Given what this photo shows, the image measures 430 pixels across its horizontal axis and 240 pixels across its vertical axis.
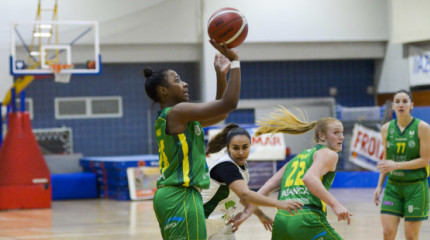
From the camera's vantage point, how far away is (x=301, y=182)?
430 centimetres

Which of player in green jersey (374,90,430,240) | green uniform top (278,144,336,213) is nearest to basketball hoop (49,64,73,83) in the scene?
player in green jersey (374,90,430,240)

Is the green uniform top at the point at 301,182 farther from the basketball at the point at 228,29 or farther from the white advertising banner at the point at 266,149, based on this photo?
the white advertising banner at the point at 266,149

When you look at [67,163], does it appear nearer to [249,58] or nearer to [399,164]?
[249,58]

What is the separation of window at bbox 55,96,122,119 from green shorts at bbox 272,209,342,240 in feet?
A: 51.7

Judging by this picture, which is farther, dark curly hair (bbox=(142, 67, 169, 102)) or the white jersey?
the white jersey

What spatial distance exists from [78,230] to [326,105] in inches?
461

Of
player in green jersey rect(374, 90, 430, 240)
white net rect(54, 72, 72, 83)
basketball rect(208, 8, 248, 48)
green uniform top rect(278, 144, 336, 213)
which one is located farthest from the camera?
white net rect(54, 72, 72, 83)

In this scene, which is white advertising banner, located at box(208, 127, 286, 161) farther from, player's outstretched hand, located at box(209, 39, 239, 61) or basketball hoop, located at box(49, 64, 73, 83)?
player's outstretched hand, located at box(209, 39, 239, 61)

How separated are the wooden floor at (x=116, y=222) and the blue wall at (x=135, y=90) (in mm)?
4654

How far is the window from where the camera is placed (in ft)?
63.7

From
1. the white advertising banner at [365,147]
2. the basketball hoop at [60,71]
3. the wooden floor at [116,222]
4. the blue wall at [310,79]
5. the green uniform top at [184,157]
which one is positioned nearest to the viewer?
the green uniform top at [184,157]

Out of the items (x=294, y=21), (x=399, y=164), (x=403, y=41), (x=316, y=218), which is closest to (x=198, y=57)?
(x=294, y=21)

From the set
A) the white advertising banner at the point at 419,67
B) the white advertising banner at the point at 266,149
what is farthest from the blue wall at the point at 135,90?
the white advertising banner at the point at 266,149

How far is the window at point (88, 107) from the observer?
1942 cm
